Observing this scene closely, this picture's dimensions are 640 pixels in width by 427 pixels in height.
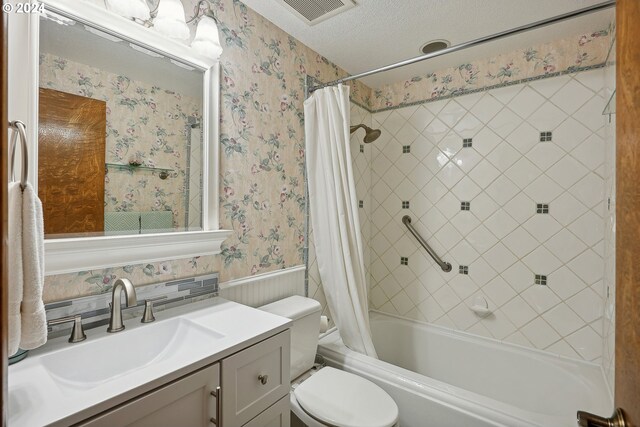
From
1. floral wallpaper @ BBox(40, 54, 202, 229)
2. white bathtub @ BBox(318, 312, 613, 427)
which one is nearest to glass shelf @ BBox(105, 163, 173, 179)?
floral wallpaper @ BBox(40, 54, 202, 229)

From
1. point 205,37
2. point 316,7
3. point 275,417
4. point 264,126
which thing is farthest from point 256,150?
point 275,417

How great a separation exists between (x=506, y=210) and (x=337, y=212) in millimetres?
1133

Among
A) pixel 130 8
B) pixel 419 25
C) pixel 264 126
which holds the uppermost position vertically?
pixel 419 25

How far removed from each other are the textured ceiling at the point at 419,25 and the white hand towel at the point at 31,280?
137 centimetres

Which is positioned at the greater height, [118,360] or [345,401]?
[118,360]

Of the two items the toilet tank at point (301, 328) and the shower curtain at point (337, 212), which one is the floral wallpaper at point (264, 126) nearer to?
the shower curtain at point (337, 212)

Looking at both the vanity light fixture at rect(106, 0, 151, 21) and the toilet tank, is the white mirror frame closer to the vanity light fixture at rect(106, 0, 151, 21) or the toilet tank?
the vanity light fixture at rect(106, 0, 151, 21)

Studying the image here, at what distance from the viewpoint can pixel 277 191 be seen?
1726 mm

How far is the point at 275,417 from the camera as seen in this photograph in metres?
1.08

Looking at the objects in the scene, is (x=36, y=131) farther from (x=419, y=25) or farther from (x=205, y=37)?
(x=419, y=25)

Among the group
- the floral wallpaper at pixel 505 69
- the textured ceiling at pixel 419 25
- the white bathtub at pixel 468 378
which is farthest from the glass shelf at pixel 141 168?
the floral wallpaper at pixel 505 69

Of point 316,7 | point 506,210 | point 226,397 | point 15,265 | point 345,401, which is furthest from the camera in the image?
point 506,210

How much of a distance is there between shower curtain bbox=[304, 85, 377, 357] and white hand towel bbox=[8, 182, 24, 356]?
134 centimetres

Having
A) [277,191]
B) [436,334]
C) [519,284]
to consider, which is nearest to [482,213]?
[519,284]
